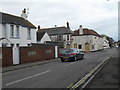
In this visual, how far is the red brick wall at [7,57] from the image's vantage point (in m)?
16.0

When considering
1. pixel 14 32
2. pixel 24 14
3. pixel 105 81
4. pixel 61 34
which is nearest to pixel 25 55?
pixel 14 32

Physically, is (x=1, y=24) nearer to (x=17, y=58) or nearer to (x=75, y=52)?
(x=17, y=58)

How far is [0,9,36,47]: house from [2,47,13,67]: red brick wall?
4.95 metres

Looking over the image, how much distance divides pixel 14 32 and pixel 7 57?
10.2m

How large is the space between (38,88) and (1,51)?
993 centimetres

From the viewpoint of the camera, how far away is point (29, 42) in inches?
1193

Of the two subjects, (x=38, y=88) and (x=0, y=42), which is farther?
(x=0, y=42)

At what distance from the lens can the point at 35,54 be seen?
71.4 feet

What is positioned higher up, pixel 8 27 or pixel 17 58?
pixel 8 27

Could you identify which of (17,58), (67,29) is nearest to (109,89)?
(17,58)

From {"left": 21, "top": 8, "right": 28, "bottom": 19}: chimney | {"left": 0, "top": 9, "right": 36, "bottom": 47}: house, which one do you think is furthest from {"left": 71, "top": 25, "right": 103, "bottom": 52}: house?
{"left": 0, "top": 9, "right": 36, "bottom": 47}: house

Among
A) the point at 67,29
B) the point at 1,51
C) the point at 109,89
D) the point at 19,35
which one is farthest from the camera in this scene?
the point at 67,29

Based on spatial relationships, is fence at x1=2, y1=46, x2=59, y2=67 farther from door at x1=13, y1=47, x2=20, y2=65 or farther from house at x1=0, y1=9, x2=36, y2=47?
house at x1=0, y1=9, x2=36, y2=47

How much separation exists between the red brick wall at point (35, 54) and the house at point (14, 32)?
13.4ft
